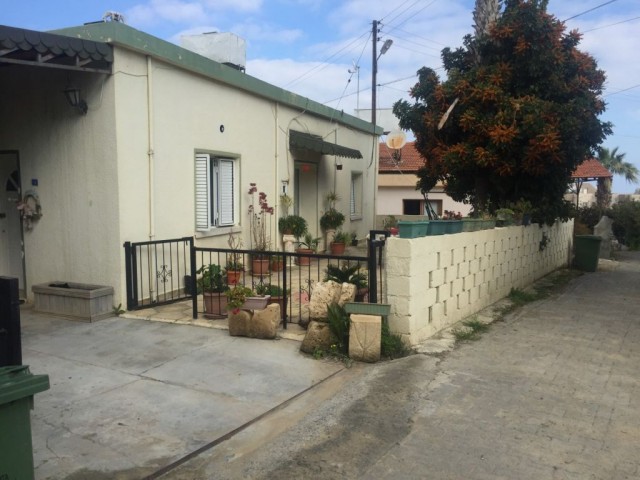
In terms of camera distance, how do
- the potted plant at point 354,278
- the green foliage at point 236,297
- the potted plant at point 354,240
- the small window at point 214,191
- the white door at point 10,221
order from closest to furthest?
the green foliage at point 236,297 → the potted plant at point 354,278 → the white door at point 10,221 → the small window at point 214,191 → the potted plant at point 354,240

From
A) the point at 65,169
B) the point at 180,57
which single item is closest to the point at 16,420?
the point at 65,169

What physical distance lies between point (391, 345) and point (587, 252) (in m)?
11.5

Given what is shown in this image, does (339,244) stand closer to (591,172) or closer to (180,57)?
(180,57)

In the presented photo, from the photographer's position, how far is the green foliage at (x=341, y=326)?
224 inches

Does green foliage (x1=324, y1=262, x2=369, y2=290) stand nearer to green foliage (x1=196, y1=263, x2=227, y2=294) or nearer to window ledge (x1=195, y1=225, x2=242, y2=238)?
green foliage (x1=196, y1=263, x2=227, y2=294)

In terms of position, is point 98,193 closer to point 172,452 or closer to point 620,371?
point 172,452

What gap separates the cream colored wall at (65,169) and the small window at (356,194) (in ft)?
31.8

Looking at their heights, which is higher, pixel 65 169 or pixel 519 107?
pixel 519 107

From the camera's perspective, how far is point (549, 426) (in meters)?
4.11

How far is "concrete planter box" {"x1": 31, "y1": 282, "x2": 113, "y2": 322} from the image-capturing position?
22.7 ft

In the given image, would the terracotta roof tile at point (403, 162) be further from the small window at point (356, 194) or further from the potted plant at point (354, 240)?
the potted plant at point (354, 240)

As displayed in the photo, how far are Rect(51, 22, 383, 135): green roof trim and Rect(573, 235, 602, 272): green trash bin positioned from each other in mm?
8557

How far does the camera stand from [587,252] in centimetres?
1497

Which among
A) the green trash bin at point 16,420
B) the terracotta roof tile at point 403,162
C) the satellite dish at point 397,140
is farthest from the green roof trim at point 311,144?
the terracotta roof tile at point 403,162
